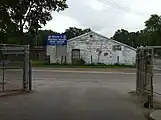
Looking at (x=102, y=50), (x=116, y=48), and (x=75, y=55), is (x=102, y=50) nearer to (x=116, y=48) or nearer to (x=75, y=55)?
(x=116, y=48)

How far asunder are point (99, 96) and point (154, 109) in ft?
14.7

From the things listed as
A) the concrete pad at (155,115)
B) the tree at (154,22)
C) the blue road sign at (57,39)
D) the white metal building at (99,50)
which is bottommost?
the concrete pad at (155,115)

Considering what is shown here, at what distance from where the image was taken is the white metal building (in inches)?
2437

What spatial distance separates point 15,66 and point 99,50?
40.4 m

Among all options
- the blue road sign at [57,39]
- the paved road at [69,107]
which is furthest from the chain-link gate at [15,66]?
the blue road sign at [57,39]

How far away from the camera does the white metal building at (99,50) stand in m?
61.9

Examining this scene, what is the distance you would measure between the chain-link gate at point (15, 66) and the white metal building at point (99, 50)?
38.8 m

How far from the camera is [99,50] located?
62.2 meters

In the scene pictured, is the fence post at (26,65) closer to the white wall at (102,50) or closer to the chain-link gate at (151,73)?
the chain-link gate at (151,73)

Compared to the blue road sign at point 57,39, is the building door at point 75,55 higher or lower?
lower

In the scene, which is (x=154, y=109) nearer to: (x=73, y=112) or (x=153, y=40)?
(x=73, y=112)

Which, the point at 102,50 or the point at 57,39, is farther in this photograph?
the point at 102,50

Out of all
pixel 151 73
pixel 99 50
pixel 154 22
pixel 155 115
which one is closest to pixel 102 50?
pixel 99 50

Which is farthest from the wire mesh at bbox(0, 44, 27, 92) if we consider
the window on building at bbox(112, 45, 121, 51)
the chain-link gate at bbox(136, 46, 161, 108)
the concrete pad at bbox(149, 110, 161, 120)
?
the window on building at bbox(112, 45, 121, 51)
